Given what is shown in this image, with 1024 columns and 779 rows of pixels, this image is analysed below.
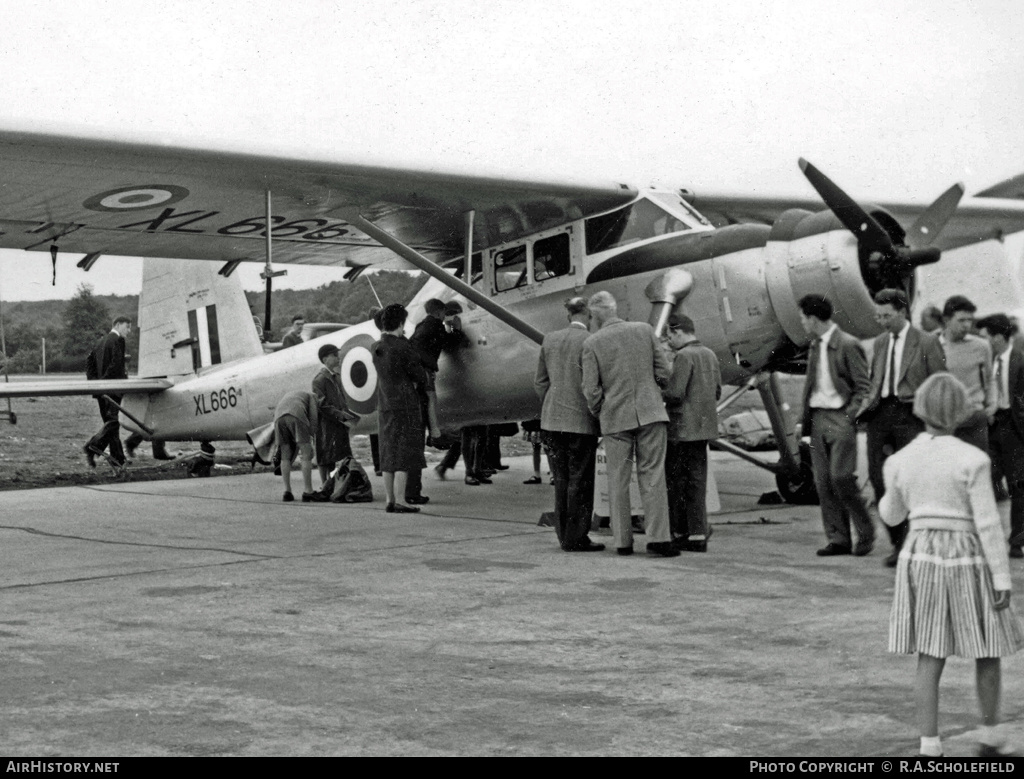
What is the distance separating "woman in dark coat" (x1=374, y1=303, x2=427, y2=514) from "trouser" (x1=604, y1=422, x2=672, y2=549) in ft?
10.3

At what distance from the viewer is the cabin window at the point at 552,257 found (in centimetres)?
1212

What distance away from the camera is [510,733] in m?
4.31

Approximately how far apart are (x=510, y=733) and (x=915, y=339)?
505 cm

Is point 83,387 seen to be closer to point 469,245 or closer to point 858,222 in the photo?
point 469,245

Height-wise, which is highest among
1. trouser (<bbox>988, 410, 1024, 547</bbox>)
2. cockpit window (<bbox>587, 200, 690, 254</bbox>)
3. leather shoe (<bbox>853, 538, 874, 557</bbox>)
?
cockpit window (<bbox>587, 200, 690, 254</bbox>)

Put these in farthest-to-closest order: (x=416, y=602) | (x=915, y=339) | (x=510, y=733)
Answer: (x=915, y=339) → (x=416, y=602) → (x=510, y=733)

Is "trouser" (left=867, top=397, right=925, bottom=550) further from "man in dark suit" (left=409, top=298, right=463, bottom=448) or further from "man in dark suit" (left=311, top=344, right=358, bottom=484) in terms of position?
"man in dark suit" (left=311, top=344, right=358, bottom=484)

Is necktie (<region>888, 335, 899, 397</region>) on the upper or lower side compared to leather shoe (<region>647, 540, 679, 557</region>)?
upper

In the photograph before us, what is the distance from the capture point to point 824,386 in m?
8.80

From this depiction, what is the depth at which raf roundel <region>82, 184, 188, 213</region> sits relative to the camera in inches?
449

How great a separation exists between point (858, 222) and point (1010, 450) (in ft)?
6.98

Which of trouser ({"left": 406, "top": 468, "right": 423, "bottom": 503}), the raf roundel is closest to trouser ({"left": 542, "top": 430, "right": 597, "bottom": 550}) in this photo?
trouser ({"left": 406, "top": 468, "right": 423, "bottom": 503})
